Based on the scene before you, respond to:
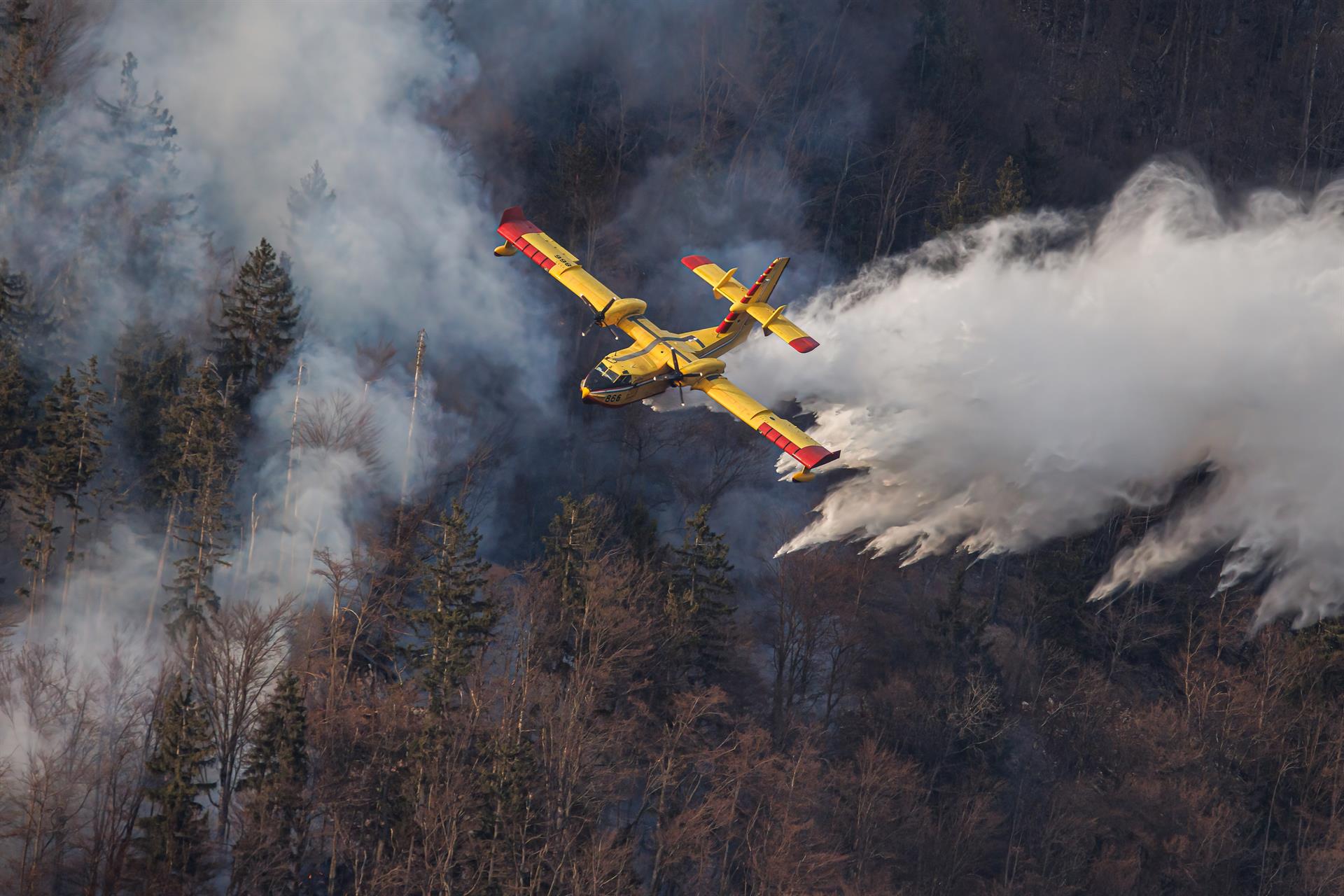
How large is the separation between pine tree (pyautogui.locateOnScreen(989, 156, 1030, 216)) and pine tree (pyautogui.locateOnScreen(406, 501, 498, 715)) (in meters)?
24.0

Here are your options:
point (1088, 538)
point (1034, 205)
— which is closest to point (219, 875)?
point (1088, 538)

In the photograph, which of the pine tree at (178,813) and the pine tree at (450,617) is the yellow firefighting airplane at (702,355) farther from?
the pine tree at (178,813)

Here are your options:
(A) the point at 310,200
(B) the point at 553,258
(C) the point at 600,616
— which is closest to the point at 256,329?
(A) the point at 310,200

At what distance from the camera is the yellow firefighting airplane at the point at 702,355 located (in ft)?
160

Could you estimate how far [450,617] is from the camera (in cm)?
5500

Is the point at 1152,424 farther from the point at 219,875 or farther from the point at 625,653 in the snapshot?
the point at 219,875

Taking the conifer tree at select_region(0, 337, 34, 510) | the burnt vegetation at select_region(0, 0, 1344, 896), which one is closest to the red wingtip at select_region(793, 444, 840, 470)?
the burnt vegetation at select_region(0, 0, 1344, 896)

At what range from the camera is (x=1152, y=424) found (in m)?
49.6

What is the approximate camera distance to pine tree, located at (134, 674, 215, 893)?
50219 millimetres

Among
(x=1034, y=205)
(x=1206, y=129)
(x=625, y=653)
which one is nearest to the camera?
(x=625, y=653)

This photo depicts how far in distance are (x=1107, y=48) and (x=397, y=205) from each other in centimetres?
3769

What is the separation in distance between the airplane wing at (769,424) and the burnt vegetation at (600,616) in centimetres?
899

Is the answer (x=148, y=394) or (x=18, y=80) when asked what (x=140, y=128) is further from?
(x=148, y=394)

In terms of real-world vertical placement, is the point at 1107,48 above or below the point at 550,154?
above
